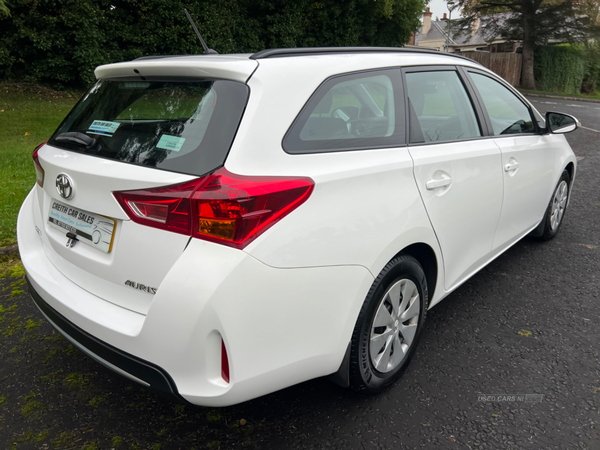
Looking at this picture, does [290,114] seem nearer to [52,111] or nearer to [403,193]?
[403,193]

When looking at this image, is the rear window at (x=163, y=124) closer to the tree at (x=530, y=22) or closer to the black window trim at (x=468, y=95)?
the black window trim at (x=468, y=95)

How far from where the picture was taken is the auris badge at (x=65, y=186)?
2.07m

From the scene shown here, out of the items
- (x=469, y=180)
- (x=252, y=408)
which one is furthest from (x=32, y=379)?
(x=469, y=180)

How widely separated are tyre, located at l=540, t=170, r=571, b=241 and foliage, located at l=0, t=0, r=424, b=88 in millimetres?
14333

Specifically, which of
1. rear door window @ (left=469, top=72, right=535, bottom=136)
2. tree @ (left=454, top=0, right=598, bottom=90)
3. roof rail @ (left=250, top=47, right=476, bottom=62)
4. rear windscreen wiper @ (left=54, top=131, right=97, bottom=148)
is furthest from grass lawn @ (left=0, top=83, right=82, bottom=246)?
tree @ (left=454, top=0, right=598, bottom=90)

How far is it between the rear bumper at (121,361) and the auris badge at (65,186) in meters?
0.52

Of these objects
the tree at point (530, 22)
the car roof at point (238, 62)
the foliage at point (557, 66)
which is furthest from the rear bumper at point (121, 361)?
the foliage at point (557, 66)

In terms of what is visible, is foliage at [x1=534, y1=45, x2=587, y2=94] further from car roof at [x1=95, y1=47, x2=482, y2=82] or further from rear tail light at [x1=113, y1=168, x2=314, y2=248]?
rear tail light at [x1=113, y1=168, x2=314, y2=248]

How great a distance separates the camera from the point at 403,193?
228cm

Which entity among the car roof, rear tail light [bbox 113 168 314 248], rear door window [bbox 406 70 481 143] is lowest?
rear tail light [bbox 113 168 314 248]

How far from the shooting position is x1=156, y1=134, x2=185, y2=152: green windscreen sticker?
1892 mm

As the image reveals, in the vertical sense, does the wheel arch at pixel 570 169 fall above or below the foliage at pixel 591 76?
above

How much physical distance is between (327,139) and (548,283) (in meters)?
2.73

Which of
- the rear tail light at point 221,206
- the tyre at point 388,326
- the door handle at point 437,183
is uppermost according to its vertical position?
the rear tail light at point 221,206
